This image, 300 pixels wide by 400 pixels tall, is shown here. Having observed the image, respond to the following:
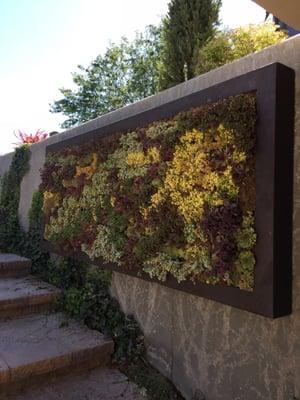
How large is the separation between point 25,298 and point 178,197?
184cm

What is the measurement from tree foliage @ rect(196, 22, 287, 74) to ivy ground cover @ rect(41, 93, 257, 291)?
2.93 meters

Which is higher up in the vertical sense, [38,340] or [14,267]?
[14,267]

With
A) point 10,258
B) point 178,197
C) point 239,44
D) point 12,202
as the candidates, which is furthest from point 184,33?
point 178,197

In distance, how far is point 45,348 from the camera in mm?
2658

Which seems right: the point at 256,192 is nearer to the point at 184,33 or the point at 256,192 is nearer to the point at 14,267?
the point at 14,267

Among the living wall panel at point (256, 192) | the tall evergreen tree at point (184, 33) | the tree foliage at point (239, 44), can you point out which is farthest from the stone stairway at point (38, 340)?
the tall evergreen tree at point (184, 33)

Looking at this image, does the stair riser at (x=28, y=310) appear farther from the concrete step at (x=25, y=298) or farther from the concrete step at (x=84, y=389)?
the concrete step at (x=84, y=389)

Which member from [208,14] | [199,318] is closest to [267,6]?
[199,318]

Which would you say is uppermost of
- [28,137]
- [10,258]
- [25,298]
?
[28,137]

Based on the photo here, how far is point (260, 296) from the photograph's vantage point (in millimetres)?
1805

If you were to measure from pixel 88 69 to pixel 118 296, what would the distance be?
17.6 m

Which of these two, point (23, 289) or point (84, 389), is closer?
point (84, 389)

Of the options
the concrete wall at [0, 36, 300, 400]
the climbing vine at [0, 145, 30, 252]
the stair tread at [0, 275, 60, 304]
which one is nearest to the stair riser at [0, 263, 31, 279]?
the stair tread at [0, 275, 60, 304]

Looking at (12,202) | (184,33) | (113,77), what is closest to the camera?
(12,202)
